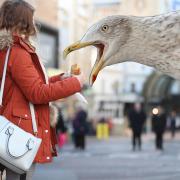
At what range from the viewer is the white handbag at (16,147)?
138 inches

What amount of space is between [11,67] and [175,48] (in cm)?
100

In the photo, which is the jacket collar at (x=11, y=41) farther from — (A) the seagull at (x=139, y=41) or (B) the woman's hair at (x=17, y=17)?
(A) the seagull at (x=139, y=41)

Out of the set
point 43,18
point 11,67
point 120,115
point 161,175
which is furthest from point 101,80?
point 11,67

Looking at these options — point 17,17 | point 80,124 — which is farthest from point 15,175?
point 80,124

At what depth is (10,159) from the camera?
352cm

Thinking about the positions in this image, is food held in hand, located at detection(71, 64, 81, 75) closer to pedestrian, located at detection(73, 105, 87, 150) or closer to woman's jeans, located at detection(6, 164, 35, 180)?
woman's jeans, located at detection(6, 164, 35, 180)

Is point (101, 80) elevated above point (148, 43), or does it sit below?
below

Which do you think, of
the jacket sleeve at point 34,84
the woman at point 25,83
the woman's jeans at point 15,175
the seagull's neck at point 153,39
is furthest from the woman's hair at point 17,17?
the woman's jeans at point 15,175

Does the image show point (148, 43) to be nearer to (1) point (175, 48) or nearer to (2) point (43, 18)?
(1) point (175, 48)

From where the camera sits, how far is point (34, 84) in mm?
3664

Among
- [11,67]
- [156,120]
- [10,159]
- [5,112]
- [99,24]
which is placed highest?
[99,24]

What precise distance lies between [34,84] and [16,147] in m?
0.40

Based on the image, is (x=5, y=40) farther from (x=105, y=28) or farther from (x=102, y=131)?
(x=102, y=131)

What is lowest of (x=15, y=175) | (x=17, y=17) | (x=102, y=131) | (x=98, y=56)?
(x=102, y=131)
